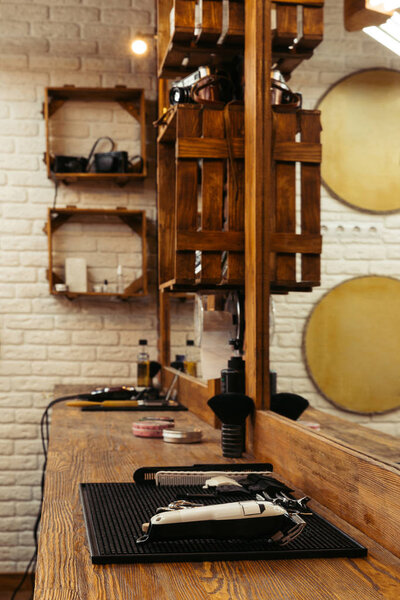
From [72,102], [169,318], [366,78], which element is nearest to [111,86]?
[72,102]

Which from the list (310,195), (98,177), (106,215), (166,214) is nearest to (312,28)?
(310,195)

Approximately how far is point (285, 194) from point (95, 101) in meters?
2.76

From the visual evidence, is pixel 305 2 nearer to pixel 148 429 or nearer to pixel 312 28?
pixel 312 28

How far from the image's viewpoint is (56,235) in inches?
156

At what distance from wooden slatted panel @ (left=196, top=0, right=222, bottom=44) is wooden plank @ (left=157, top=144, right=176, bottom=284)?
64 cm

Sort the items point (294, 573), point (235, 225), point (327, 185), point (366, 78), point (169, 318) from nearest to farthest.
Result: point (294, 573), point (366, 78), point (327, 185), point (235, 225), point (169, 318)

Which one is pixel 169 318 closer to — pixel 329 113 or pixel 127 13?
pixel 127 13

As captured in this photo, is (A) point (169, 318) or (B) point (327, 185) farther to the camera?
(A) point (169, 318)

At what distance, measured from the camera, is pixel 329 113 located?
115cm

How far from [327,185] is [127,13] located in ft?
10.9

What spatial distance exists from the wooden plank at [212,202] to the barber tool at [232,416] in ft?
1.28

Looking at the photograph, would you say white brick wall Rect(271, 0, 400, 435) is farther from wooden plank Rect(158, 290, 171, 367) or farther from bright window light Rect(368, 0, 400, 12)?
wooden plank Rect(158, 290, 171, 367)

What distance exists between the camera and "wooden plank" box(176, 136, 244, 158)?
1.84 meters

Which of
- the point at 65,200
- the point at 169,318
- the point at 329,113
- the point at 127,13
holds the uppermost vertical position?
the point at 127,13
